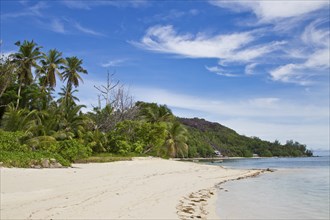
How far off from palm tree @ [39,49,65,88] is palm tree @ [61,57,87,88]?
2.56 metres

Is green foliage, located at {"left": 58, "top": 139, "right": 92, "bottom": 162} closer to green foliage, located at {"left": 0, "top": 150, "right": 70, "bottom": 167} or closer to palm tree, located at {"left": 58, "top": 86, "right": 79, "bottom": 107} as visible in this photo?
green foliage, located at {"left": 0, "top": 150, "right": 70, "bottom": 167}

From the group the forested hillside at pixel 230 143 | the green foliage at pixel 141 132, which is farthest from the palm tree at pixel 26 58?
the forested hillside at pixel 230 143

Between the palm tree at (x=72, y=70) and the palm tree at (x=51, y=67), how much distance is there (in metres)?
2.56

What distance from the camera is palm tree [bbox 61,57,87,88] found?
115 feet

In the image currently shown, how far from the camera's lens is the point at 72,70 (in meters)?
35.2

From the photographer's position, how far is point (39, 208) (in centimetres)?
688

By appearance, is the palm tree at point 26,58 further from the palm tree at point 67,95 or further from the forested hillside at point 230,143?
the forested hillside at point 230,143

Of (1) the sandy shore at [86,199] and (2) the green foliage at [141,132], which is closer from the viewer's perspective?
(1) the sandy shore at [86,199]

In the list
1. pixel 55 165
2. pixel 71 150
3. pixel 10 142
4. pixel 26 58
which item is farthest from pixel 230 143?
pixel 55 165

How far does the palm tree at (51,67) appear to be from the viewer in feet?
104

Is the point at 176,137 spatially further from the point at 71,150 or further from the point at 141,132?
the point at 71,150

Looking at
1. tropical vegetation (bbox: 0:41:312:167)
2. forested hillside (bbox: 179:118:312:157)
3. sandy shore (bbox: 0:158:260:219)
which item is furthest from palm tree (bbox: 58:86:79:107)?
forested hillside (bbox: 179:118:312:157)

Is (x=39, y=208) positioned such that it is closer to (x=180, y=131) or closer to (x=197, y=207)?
(x=197, y=207)

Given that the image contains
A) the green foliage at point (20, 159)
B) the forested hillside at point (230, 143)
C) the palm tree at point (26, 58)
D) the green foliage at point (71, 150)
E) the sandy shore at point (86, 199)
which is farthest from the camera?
the forested hillside at point (230, 143)
